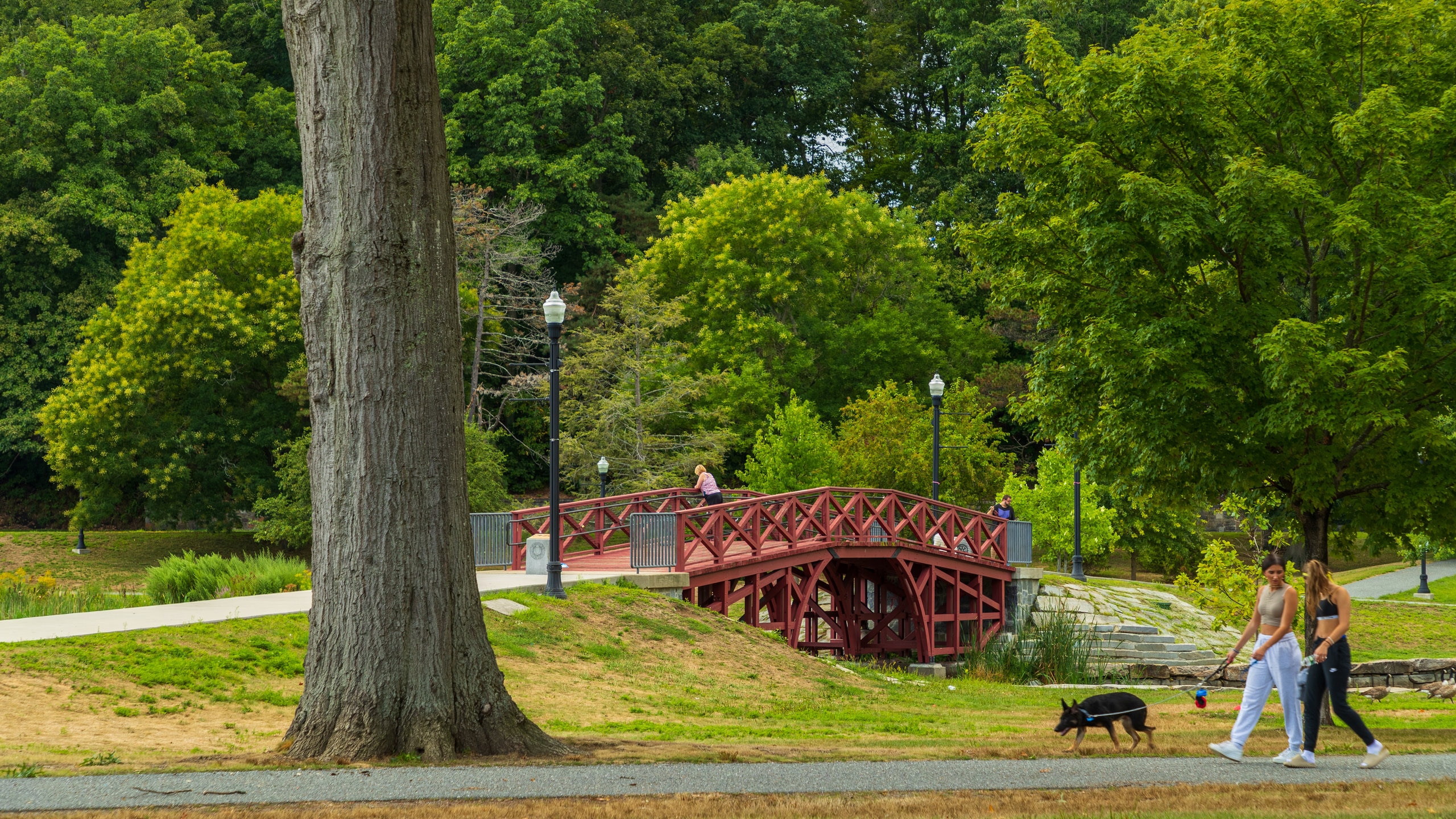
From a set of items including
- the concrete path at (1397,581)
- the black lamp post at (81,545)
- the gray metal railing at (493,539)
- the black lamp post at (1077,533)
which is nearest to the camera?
the gray metal railing at (493,539)

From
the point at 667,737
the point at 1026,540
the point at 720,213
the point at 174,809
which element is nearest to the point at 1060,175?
the point at 667,737

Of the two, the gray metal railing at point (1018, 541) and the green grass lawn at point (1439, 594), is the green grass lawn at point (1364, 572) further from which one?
the gray metal railing at point (1018, 541)

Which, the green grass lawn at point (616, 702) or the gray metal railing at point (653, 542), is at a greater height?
the gray metal railing at point (653, 542)

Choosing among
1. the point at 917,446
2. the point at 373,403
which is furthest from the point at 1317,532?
the point at 917,446

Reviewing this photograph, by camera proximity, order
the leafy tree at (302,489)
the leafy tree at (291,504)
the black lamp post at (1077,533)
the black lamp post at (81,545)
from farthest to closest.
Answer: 1. the black lamp post at (81,545)
2. the leafy tree at (291,504)
3. the leafy tree at (302,489)
4. the black lamp post at (1077,533)

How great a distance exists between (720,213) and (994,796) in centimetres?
3759

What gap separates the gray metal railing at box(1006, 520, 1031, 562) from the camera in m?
31.7

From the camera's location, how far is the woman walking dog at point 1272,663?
988cm

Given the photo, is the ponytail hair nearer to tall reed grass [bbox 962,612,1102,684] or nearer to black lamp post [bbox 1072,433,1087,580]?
tall reed grass [bbox 962,612,1102,684]

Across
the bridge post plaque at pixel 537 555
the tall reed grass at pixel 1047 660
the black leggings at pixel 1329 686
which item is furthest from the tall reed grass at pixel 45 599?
the tall reed grass at pixel 1047 660

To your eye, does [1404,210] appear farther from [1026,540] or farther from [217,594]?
[1026,540]

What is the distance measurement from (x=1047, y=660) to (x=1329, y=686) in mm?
17657

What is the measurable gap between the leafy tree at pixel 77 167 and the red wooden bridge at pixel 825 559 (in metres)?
22.1

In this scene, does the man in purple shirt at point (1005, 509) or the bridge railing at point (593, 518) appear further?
the man in purple shirt at point (1005, 509)
